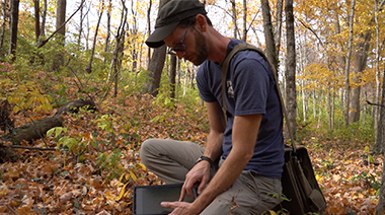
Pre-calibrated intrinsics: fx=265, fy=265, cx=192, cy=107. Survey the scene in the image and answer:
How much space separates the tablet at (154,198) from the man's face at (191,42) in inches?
39.6

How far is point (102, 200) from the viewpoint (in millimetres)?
2721

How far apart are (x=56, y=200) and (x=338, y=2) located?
14.6 m

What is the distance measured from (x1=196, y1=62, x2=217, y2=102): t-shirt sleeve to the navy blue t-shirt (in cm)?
4

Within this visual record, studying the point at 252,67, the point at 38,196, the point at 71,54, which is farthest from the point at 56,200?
the point at 71,54

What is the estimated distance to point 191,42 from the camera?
1.64 meters

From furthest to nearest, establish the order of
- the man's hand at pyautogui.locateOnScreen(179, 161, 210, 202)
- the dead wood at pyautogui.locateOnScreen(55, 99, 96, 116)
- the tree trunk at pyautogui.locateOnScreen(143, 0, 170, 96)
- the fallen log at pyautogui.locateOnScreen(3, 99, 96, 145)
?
the tree trunk at pyautogui.locateOnScreen(143, 0, 170, 96) → the dead wood at pyautogui.locateOnScreen(55, 99, 96, 116) → the fallen log at pyautogui.locateOnScreen(3, 99, 96, 145) → the man's hand at pyautogui.locateOnScreen(179, 161, 210, 202)

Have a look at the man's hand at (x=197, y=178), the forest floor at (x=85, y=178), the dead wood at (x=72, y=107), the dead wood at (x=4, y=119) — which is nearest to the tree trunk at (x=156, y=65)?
the dead wood at (x=72, y=107)

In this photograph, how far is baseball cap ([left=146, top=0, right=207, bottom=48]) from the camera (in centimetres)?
158

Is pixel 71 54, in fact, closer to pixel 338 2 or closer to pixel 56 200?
pixel 56 200

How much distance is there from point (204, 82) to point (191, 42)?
444 millimetres

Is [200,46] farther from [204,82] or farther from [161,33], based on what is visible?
[204,82]

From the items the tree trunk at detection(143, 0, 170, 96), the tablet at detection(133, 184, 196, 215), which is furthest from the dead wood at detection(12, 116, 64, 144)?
the tree trunk at detection(143, 0, 170, 96)

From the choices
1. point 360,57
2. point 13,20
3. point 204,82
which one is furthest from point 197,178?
point 360,57

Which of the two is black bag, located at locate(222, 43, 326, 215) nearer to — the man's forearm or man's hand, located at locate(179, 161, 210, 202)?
the man's forearm
